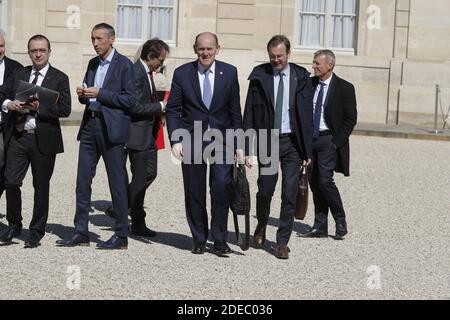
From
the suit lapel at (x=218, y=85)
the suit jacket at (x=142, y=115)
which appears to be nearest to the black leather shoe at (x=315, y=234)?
the suit jacket at (x=142, y=115)

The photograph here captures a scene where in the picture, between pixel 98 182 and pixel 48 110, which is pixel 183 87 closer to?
pixel 48 110

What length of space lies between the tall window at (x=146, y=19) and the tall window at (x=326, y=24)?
2497 mm

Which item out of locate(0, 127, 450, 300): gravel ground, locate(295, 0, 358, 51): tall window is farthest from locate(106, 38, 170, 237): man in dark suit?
locate(295, 0, 358, 51): tall window

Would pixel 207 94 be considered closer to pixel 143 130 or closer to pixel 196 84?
pixel 196 84

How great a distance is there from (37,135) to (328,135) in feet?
8.39

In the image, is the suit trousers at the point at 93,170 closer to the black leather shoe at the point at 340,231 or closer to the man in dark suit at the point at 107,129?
the man in dark suit at the point at 107,129

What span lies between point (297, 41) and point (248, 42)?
1010 millimetres

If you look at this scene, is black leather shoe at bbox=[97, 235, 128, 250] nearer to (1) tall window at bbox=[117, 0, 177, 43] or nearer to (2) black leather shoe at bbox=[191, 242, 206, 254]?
(2) black leather shoe at bbox=[191, 242, 206, 254]

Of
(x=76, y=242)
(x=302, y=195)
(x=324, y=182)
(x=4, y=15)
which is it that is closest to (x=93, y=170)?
(x=76, y=242)

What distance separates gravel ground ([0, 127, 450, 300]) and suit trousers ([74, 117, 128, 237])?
260 millimetres

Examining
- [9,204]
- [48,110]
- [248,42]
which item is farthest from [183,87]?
[248,42]

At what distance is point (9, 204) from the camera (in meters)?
9.97

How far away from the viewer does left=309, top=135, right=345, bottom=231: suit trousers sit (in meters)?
10.5

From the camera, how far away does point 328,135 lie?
1055 cm
